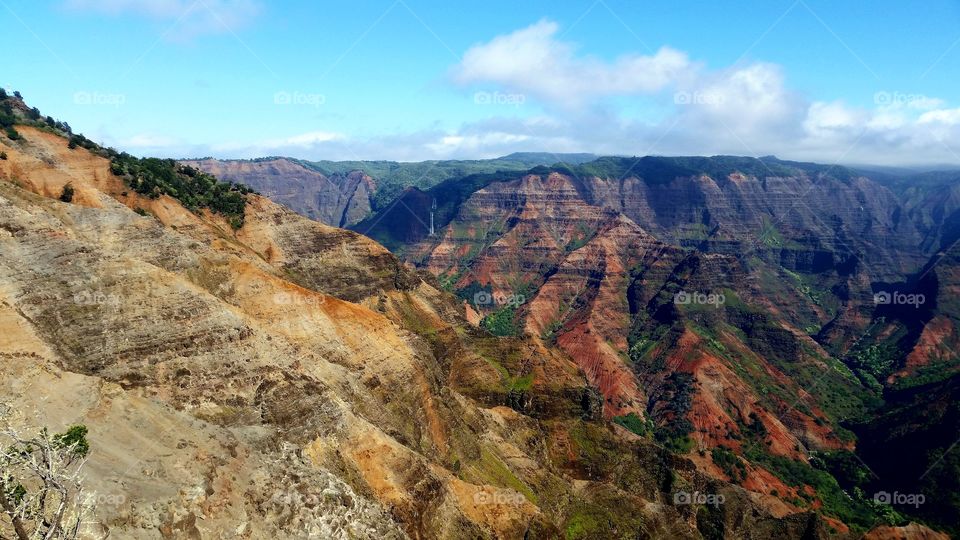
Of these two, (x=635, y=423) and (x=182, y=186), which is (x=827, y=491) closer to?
(x=635, y=423)

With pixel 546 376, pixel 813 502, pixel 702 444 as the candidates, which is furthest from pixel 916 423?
pixel 546 376

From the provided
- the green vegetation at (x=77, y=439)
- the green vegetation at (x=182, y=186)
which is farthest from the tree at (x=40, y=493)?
the green vegetation at (x=182, y=186)

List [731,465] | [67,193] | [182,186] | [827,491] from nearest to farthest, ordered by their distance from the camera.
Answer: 1. [67,193]
2. [182,186]
3. [731,465]
4. [827,491]

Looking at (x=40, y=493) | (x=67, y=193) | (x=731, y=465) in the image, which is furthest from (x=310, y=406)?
(x=731, y=465)

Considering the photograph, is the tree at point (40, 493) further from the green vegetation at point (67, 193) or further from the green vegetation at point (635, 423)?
the green vegetation at point (635, 423)

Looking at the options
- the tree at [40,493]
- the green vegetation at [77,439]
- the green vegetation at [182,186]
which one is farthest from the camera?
the green vegetation at [182,186]

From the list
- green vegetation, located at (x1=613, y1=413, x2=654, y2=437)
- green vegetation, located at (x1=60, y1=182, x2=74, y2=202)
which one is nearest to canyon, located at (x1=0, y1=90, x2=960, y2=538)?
green vegetation, located at (x1=60, y1=182, x2=74, y2=202)

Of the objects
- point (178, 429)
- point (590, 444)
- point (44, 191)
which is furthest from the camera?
point (590, 444)

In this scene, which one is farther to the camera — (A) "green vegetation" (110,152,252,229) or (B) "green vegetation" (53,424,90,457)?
(A) "green vegetation" (110,152,252,229)

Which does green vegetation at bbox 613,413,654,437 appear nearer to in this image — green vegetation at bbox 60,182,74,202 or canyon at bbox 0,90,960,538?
canyon at bbox 0,90,960,538

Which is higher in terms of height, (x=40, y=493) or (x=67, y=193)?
(x=67, y=193)

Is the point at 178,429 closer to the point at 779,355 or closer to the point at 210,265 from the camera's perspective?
the point at 210,265
